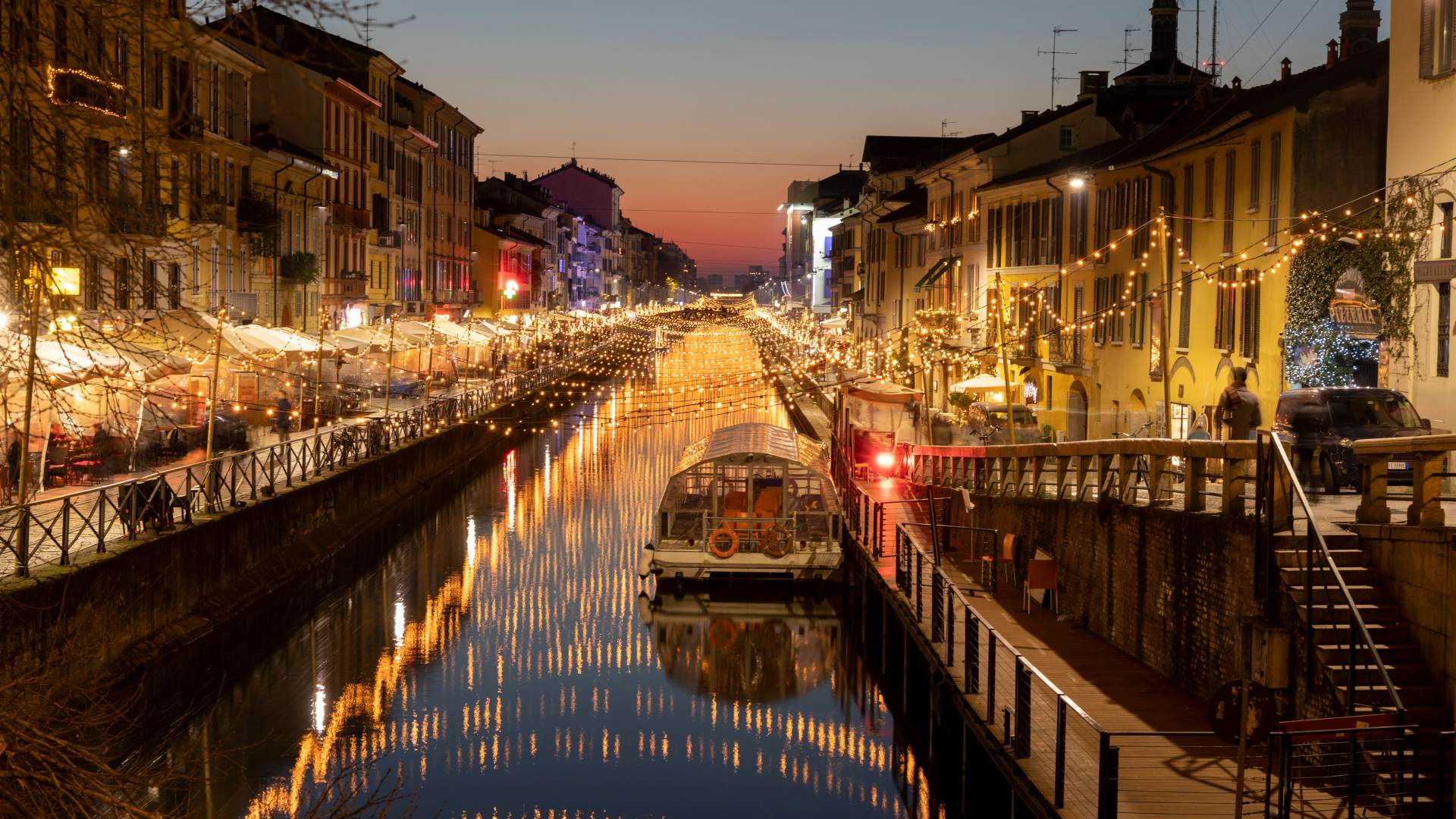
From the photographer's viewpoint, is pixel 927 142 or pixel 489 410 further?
pixel 927 142

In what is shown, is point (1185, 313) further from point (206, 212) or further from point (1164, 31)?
point (206, 212)

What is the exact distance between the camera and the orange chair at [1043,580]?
20297 mm

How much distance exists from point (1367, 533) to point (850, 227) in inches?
3659

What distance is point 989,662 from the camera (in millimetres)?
14625

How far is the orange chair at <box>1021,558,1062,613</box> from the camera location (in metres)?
20.3

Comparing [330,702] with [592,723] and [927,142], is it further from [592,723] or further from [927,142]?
[927,142]

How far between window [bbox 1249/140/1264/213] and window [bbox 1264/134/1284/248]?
0.53 m

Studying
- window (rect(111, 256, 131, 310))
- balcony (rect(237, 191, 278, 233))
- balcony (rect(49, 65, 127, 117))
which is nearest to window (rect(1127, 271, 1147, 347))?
balcony (rect(237, 191, 278, 233))

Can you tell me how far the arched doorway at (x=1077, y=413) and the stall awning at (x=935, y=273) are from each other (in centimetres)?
1378

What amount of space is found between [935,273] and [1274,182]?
31.5 m

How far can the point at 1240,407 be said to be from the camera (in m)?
18.0

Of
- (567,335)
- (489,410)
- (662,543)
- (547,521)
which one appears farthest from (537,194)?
(662,543)

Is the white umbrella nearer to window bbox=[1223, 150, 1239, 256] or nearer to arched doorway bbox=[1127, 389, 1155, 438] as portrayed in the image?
arched doorway bbox=[1127, 389, 1155, 438]

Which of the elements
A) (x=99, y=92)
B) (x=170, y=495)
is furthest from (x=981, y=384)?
(x=99, y=92)
